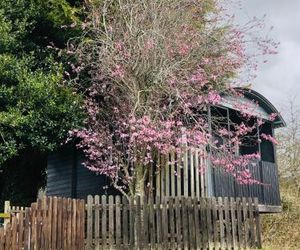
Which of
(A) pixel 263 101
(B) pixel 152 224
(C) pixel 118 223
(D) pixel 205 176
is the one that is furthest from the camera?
(A) pixel 263 101

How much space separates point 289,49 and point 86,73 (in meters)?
8.53

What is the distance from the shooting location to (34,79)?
43.8ft

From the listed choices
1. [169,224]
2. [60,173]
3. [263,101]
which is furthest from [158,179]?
[60,173]

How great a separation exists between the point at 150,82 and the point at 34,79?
3642 mm

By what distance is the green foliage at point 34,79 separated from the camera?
13.3 m

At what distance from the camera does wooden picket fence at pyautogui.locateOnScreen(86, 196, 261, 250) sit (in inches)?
416

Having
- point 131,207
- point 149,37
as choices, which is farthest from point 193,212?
point 149,37

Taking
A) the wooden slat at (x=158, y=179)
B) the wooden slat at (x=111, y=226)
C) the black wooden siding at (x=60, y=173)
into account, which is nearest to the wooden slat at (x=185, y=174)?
the wooden slat at (x=158, y=179)

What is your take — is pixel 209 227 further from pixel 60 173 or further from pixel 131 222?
pixel 60 173

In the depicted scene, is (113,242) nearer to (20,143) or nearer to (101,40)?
(20,143)

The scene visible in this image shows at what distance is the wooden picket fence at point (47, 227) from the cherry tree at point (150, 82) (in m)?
2.74

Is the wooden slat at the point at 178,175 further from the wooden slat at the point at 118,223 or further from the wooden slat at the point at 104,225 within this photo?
the wooden slat at the point at 104,225

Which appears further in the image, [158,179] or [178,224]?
[158,179]

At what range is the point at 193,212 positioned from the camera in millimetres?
11070
